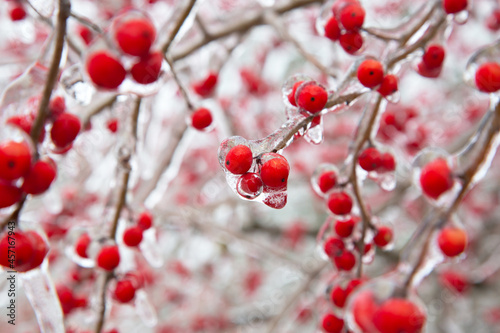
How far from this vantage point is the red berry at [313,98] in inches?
32.6

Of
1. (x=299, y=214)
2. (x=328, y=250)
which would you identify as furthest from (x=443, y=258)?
(x=299, y=214)

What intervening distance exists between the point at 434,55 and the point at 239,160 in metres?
0.64

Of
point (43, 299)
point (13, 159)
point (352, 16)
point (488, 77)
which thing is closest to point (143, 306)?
point (43, 299)

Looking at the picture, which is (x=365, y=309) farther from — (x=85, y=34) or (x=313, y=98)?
(x=85, y=34)

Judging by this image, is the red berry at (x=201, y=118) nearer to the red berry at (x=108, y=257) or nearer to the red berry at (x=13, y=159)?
the red berry at (x=108, y=257)

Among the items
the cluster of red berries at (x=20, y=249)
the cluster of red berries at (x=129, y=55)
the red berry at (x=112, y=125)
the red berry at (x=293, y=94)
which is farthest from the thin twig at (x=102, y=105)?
the red berry at (x=293, y=94)

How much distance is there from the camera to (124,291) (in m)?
1.23

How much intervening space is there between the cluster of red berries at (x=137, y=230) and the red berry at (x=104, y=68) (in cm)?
62

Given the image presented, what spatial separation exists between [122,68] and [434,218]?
76cm

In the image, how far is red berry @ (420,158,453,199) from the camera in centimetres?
89

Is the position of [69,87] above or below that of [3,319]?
above

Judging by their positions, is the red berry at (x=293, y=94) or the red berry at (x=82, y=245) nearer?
the red berry at (x=293, y=94)

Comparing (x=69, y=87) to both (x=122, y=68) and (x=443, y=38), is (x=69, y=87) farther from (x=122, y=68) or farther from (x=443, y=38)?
(x=443, y=38)

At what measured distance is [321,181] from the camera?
43.1 inches
